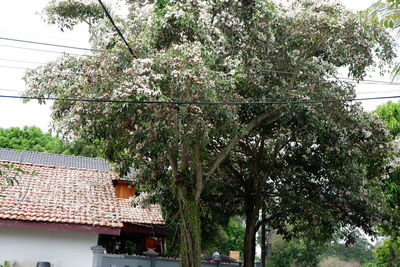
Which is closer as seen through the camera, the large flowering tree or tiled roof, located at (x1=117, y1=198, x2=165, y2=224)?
the large flowering tree

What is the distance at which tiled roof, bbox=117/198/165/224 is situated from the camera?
12.7m

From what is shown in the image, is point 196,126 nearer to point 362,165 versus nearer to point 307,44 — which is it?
point 307,44

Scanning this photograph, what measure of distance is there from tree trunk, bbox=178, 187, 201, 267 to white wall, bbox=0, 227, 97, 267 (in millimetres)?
2397

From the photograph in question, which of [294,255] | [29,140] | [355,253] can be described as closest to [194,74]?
[29,140]

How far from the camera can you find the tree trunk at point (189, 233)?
9.52 m

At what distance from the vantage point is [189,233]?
31.7 ft

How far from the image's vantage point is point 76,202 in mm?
11422

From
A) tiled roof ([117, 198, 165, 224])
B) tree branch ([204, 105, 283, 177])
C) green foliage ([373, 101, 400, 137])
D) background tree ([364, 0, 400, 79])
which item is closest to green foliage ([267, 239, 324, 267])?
green foliage ([373, 101, 400, 137])

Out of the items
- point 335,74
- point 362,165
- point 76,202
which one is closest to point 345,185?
point 362,165

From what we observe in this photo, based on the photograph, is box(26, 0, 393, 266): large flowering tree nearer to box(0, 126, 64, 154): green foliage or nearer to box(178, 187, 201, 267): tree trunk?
box(178, 187, 201, 267): tree trunk

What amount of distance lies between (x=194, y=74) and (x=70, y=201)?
207 inches

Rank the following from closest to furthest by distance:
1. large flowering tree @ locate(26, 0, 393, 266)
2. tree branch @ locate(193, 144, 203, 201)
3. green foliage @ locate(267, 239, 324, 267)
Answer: large flowering tree @ locate(26, 0, 393, 266) < tree branch @ locate(193, 144, 203, 201) < green foliage @ locate(267, 239, 324, 267)

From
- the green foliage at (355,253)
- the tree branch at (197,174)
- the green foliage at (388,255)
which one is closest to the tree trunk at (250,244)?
the tree branch at (197,174)

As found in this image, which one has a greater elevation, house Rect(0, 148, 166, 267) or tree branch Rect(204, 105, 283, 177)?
tree branch Rect(204, 105, 283, 177)
